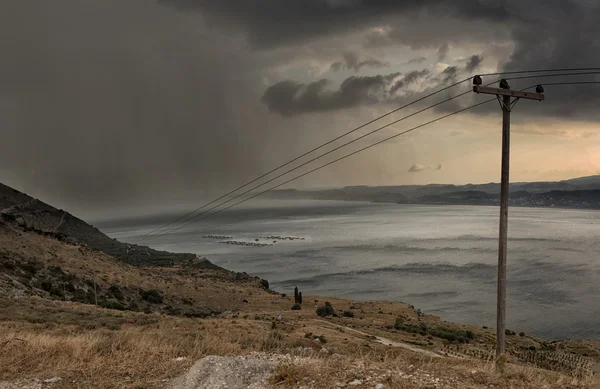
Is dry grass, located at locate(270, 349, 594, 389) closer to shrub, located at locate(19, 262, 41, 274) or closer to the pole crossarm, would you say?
the pole crossarm

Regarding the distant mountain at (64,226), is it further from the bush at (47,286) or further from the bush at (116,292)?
the bush at (47,286)

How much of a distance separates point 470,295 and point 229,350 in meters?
67.6

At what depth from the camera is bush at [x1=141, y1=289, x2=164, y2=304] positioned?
4125 cm

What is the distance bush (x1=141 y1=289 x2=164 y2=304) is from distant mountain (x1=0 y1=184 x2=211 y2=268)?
184ft

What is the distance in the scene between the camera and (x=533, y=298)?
214ft

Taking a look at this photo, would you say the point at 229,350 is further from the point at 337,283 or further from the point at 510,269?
the point at 510,269

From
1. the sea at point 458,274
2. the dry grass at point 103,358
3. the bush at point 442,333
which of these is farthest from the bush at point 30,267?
the sea at point 458,274

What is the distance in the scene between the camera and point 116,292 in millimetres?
38969

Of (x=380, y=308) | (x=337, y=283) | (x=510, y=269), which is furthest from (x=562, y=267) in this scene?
(x=380, y=308)

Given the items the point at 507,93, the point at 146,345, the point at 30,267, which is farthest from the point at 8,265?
the point at 507,93

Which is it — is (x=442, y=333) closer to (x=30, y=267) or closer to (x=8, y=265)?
(x=30, y=267)

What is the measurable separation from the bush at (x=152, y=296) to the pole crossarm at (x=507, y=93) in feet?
127

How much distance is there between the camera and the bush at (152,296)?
41.2 metres

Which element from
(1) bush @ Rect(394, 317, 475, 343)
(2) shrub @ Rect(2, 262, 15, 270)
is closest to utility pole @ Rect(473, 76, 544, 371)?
(1) bush @ Rect(394, 317, 475, 343)
